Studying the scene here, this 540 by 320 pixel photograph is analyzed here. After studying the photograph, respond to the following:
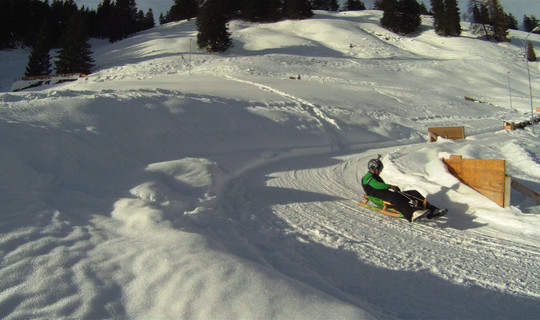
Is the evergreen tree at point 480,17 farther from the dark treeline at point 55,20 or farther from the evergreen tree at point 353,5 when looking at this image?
the dark treeline at point 55,20

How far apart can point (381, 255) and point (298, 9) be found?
62768 millimetres

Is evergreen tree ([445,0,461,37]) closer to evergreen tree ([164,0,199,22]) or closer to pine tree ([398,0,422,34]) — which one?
pine tree ([398,0,422,34])

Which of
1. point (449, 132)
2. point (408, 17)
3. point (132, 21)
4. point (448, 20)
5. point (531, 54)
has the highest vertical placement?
point (132, 21)

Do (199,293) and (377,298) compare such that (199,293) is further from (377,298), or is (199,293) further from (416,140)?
(416,140)

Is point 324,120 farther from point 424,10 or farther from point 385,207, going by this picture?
point 424,10

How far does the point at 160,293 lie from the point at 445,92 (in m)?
29.6

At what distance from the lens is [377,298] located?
11.4 feet

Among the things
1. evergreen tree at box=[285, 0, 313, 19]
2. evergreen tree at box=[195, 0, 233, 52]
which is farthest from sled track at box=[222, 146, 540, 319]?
evergreen tree at box=[285, 0, 313, 19]

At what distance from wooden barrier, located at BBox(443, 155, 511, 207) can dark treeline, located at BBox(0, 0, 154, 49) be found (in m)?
48.5

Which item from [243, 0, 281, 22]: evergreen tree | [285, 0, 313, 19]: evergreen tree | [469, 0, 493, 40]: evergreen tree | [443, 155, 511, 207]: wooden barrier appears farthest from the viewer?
[285, 0, 313, 19]: evergreen tree

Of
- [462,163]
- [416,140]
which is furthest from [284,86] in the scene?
[462,163]

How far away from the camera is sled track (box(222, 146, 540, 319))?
141 inches

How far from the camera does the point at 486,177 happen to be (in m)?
6.38

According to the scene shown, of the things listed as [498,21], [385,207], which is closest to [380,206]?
[385,207]
